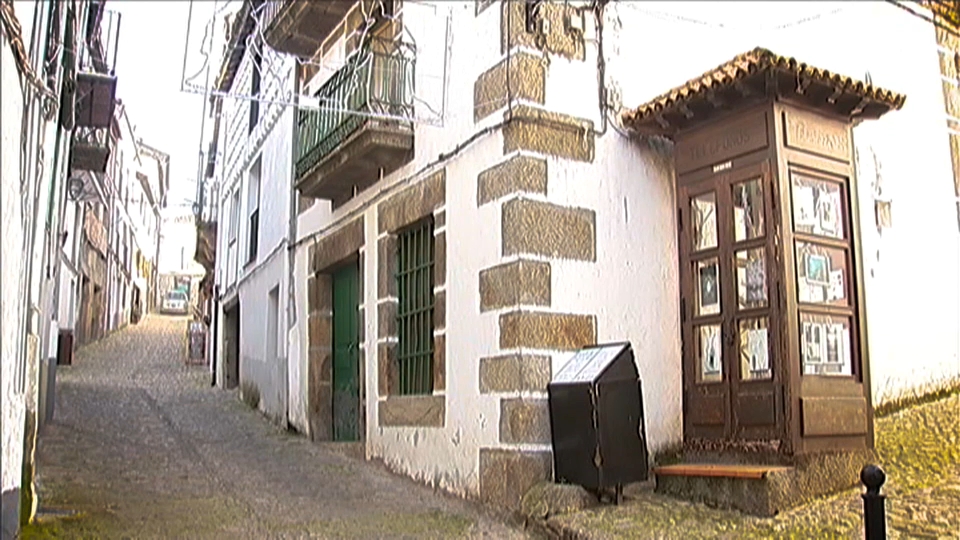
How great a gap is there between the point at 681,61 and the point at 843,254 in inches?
85.9

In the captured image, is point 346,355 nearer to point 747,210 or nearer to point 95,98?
point 95,98

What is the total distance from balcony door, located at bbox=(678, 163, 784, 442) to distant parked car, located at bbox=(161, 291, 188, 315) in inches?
1274

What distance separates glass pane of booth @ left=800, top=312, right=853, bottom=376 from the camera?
230 inches

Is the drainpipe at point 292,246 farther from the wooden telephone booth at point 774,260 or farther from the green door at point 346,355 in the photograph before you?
the wooden telephone booth at point 774,260

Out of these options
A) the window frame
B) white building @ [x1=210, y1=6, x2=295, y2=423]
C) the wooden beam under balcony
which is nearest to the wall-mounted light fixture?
white building @ [x1=210, y1=6, x2=295, y2=423]

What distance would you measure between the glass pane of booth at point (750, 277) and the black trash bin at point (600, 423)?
943mm

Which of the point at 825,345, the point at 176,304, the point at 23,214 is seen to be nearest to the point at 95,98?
the point at 23,214

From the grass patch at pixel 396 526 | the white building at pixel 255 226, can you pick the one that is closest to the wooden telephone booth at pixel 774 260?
the grass patch at pixel 396 526

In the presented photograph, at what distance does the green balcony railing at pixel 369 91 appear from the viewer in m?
7.84

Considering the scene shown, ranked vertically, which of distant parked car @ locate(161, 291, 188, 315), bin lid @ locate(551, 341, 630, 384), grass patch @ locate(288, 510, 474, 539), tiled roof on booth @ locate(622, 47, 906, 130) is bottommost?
grass patch @ locate(288, 510, 474, 539)

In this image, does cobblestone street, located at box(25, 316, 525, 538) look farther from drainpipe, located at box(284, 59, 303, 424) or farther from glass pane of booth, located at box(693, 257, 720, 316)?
glass pane of booth, located at box(693, 257, 720, 316)

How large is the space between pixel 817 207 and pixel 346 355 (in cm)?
531

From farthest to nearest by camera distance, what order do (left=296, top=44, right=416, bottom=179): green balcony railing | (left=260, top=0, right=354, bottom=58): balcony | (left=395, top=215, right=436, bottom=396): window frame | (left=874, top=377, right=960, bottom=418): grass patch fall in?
(left=260, top=0, right=354, bottom=58): balcony
(left=296, top=44, right=416, bottom=179): green balcony railing
(left=395, top=215, right=436, bottom=396): window frame
(left=874, top=377, right=960, bottom=418): grass patch

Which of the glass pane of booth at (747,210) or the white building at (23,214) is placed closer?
the white building at (23,214)
